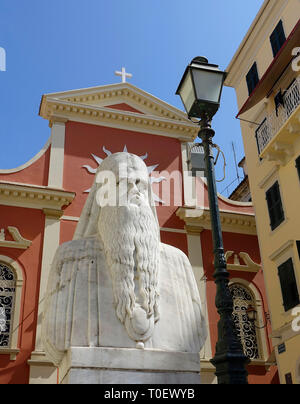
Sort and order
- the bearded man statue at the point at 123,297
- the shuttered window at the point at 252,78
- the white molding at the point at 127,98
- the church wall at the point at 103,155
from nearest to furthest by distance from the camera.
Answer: the bearded man statue at the point at 123,297 → the church wall at the point at 103,155 → the shuttered window at the point at 252,78 → the white molding at the point at 127,98

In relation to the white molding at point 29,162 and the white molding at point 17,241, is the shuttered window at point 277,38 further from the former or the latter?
the white molding at point 17,241

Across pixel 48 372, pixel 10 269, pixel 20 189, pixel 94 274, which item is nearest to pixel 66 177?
pixel 20 189

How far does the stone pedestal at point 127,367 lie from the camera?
331 cm

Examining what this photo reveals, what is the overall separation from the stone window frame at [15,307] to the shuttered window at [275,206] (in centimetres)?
809

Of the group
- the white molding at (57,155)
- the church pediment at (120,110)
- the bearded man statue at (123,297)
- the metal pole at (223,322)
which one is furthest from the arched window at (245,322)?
the bearded man statue at (123,297)

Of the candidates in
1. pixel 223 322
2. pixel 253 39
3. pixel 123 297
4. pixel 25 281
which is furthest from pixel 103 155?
pixel 123 297

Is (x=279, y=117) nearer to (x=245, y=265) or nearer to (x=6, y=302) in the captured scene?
(x=245, y=265)

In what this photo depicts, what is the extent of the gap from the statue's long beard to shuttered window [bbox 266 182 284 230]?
11.5 m

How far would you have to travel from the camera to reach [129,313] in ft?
12.0

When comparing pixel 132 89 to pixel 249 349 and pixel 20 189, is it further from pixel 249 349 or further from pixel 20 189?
pixel 249 349

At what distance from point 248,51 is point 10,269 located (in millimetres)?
12013

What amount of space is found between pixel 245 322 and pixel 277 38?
973 cm

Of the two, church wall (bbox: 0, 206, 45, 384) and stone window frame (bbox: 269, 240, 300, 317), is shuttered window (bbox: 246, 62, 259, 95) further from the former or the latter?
church wall (bbox: 0, 206, 45, 384)

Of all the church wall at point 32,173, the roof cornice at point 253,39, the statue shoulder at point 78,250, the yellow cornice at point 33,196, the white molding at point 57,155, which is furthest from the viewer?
the roof cornice at point 253,39
